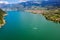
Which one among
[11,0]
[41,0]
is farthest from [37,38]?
[11,0]

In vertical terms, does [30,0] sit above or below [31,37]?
below

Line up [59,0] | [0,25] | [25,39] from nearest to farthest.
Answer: [25,39] < [0,25] < [59,0]

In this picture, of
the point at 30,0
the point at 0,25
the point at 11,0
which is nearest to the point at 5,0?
the point at 11,0

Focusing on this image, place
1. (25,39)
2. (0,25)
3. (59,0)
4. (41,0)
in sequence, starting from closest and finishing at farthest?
(25,39)
(0,25)
(59,0)
(41,0)

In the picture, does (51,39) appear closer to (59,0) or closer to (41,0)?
(59,0)

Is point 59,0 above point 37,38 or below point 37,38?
below

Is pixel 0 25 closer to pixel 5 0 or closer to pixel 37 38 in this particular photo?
pixel 37 38

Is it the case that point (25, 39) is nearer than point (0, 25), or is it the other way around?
point (25, 39)

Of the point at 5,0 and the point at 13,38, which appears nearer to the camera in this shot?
the point at 13,38

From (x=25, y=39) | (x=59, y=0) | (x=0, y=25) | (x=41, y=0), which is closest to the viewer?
(x=25, y=39)
